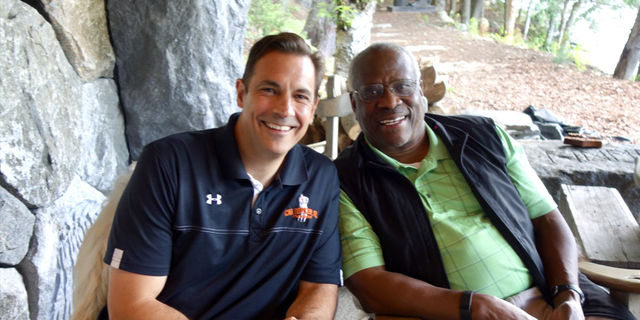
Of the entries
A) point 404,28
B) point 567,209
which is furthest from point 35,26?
point 404,28

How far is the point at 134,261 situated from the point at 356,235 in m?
0.72

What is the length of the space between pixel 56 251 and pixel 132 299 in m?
1.15

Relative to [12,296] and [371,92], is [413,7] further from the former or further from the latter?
[12,296]

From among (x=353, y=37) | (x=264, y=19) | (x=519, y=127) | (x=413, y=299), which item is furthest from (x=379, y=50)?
(x=264, y=19)

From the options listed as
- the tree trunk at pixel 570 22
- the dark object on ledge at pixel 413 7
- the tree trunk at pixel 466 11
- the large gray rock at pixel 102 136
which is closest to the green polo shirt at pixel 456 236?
the large gray rock at pixel 102 136

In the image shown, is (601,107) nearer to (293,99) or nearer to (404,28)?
(293,99)

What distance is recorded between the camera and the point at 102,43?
280 centimetres

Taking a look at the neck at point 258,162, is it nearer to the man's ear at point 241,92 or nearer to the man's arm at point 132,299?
the man's ear at point 241,92

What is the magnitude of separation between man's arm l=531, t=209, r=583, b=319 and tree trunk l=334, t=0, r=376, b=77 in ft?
15.5

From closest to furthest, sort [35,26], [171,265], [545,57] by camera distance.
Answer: [171,265]
[35,26]
[545,57]

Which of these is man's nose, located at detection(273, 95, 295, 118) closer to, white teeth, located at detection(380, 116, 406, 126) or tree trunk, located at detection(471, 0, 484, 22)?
white teeth, located at detection(380, 116, 406, 126)

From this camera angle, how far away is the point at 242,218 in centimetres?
150

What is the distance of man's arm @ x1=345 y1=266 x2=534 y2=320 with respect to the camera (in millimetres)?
1485

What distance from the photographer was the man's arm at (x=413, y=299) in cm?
149
